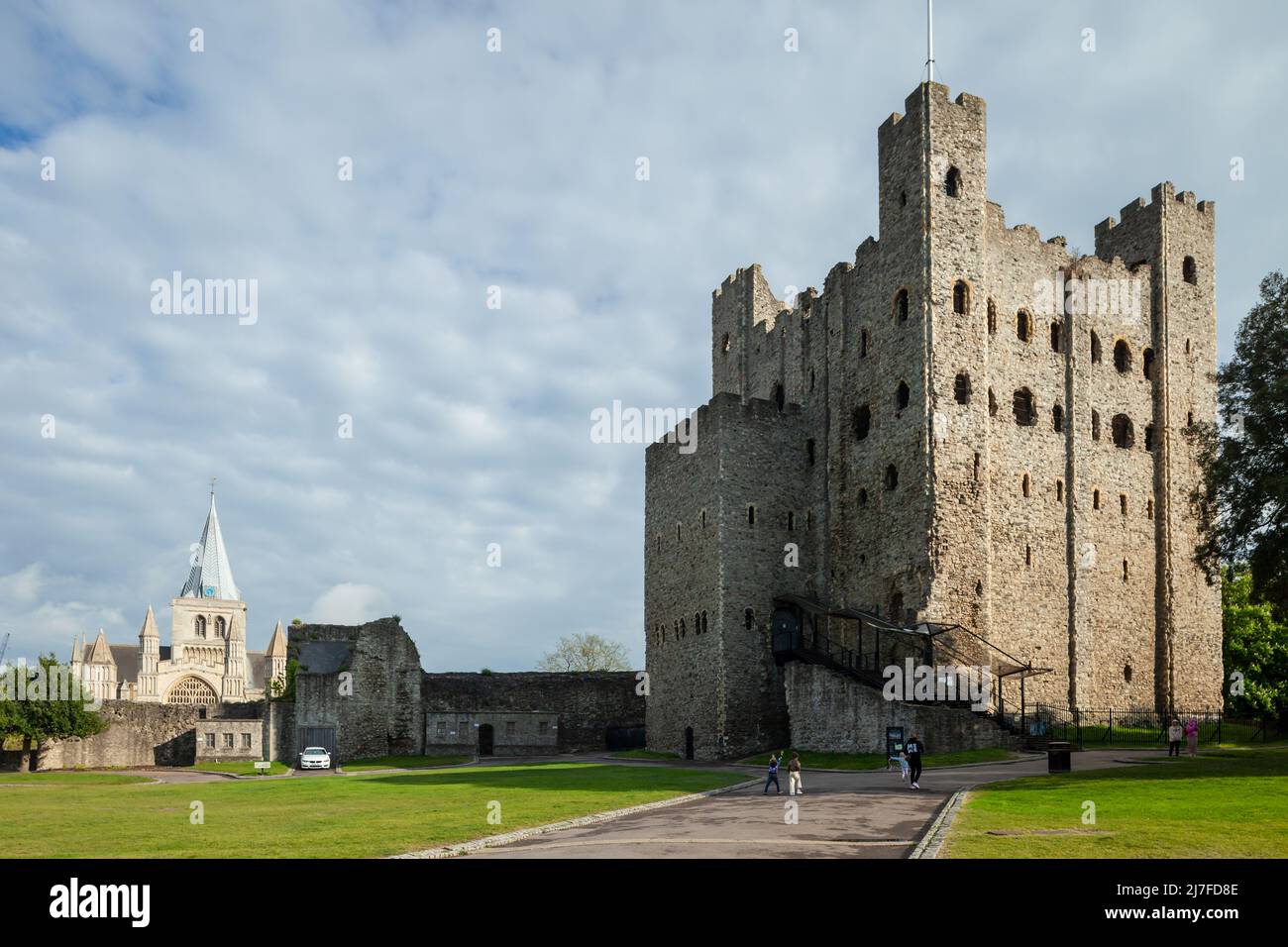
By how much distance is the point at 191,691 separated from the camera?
496ft

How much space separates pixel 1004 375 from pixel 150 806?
35.6 m

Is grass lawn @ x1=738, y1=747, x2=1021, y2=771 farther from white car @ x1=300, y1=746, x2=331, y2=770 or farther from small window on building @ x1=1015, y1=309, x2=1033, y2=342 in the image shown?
white car @ x1=300, y1=746, x2=331, y2=770

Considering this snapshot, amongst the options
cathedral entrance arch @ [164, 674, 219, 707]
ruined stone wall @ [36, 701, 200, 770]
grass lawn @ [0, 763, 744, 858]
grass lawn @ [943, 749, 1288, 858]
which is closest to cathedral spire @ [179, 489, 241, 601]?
cathedral entrance arch @ [164, 674, 219, 707]

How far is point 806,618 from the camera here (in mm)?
49469

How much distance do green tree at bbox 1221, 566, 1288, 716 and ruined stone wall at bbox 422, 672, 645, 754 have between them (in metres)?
31.3

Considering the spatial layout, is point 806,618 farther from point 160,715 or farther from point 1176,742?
point 160,715

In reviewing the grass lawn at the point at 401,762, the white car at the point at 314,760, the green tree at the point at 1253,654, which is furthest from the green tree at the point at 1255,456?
the white car at the point at 314,760

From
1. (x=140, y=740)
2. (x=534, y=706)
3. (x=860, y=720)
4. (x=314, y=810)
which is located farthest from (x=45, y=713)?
(x=860, y=720)

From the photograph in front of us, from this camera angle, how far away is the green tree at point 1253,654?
55406 millimetres

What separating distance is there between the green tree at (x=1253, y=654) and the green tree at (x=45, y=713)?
59835mm

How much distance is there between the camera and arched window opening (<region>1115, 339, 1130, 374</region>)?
1955 inches

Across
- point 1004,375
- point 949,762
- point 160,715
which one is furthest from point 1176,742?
point 160,715

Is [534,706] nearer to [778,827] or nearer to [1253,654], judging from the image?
[1253,654]

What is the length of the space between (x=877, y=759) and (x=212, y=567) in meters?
146
